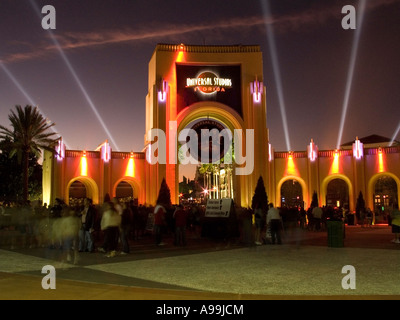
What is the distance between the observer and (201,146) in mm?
37906

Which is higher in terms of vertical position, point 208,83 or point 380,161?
point 208,83

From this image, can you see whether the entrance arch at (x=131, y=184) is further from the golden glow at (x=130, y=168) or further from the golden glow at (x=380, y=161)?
the golden glow at (x=380, y=161)

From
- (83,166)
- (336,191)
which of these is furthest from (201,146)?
(336,191)

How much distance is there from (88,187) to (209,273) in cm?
2865

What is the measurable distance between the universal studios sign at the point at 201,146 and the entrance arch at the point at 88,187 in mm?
5061

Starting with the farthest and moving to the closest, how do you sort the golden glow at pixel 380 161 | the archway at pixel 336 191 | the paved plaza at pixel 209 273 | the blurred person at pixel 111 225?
the archway at pixel 336 191 → the golden glow at pixel 380 161 → the blurred person at pixel 111 225 → the paved plaza at pixel 209 273

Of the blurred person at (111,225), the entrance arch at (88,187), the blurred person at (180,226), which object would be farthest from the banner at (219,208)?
the entrance arch at (88,187)

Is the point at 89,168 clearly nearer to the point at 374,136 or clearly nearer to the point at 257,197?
the point at 257,197

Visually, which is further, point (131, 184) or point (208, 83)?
point (208, 83)

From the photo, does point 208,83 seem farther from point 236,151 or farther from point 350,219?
point 350,219

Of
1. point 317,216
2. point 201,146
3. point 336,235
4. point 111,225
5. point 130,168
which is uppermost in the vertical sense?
point 201,146

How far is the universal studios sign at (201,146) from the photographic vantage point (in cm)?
3612

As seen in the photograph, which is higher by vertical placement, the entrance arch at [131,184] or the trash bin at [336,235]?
the entrance arch at [131,184]

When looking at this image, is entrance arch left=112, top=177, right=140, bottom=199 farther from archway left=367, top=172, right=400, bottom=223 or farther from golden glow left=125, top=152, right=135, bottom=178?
archway left=367, top=172, right=400, bottom=223
